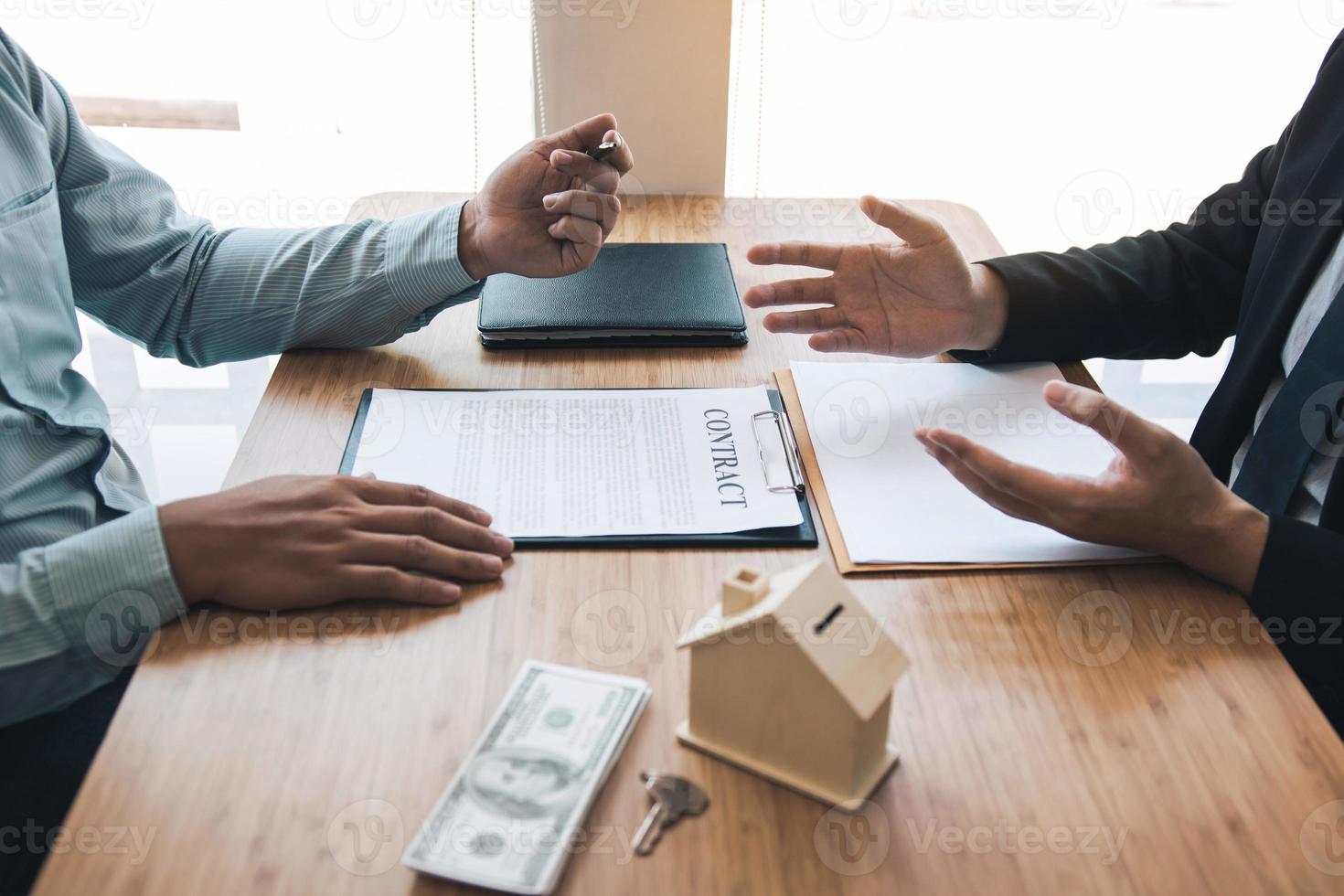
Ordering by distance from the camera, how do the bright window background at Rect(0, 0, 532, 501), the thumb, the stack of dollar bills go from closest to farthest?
the stack of dollar bills
the thumb
the bright window background at Rect(0, 0, 532, 501)

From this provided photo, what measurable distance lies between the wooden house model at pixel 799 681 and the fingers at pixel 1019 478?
234 millimetres

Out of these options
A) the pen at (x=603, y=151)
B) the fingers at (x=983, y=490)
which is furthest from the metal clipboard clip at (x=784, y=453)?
the pen at (x=603, y=151)

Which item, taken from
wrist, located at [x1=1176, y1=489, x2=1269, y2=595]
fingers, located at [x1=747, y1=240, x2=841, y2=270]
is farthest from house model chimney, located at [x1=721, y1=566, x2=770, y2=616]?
fingers, located at [x1=747, y1=240, x2=841, y2=270]

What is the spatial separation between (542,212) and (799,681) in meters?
0.70

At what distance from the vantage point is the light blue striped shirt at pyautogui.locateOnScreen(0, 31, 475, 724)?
76 centimetres

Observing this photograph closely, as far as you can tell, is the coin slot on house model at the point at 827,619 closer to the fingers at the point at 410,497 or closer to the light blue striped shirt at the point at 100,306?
the fingers at the point at 410,497

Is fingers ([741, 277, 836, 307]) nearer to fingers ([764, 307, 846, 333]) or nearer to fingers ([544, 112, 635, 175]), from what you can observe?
fingers ([764, 307, 846, 333])

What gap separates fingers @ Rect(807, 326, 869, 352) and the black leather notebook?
9 centimetres

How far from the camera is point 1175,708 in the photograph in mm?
677

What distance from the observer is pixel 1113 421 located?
77 cm

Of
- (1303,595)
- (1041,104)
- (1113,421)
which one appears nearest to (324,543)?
(1113,421)

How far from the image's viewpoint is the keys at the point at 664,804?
0.58 meters

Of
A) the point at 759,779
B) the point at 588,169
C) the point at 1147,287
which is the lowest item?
the point at 759,779

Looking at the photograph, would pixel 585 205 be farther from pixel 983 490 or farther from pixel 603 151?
pixel 983 490
